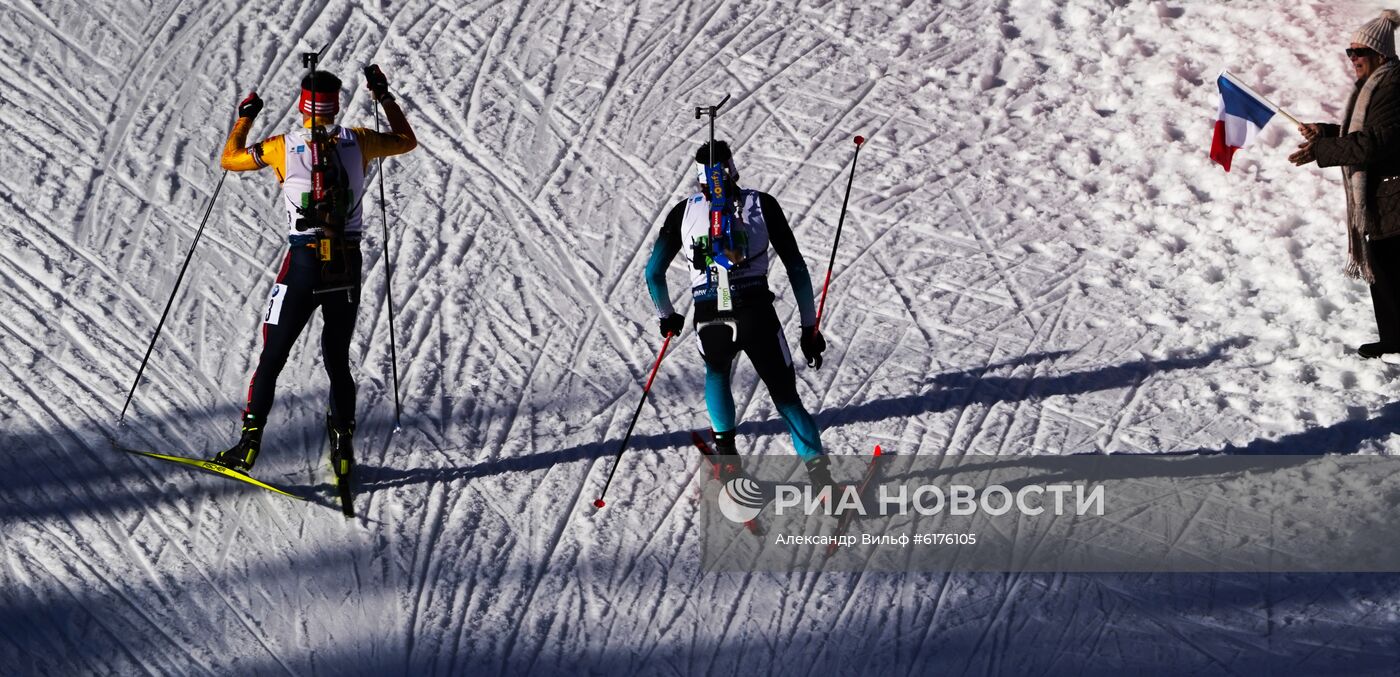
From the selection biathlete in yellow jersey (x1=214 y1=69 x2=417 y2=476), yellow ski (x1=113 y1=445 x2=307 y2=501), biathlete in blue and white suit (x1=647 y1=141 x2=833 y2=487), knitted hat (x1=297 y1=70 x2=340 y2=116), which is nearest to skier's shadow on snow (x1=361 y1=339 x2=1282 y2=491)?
yellow ski (x1=113 y1=445 x2=307 y2=501)

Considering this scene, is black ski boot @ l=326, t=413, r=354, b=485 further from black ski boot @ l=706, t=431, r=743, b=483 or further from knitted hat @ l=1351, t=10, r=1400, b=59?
knitted hat @ l=1351, t=10, r=1400, b=59

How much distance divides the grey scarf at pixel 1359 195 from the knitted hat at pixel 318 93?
5.40 m

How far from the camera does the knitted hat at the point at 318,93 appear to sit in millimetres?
7719

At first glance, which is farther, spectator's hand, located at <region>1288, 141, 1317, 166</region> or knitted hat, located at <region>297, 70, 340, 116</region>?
spectator's hand, located at <region>1288, 141, 1317, 166</region>

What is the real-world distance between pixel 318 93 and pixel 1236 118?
197 inches

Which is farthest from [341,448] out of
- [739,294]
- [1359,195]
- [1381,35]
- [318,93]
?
[1381,35]

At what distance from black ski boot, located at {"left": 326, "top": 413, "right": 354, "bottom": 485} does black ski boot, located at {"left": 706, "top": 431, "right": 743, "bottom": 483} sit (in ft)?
6.24

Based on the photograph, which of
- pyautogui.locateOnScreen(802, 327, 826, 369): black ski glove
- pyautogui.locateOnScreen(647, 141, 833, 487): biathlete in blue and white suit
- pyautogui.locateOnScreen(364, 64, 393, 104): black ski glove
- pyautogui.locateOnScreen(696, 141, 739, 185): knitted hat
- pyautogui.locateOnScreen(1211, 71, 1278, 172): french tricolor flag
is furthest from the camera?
pyautogui.locateOnScreen(1211, 71, 1278, 172): french tricolor flag

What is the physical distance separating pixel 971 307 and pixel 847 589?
282 centimetres

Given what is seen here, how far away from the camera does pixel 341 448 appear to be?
825 centimetres

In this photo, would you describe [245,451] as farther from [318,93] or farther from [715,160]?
[715,160]

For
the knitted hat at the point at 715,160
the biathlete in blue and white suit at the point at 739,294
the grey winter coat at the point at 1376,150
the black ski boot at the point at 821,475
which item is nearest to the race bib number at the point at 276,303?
the biathlete in blue and white suit at the point at 739,294

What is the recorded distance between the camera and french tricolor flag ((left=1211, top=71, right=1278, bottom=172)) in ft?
29.0

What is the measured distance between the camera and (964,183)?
1101cm
